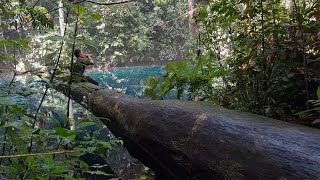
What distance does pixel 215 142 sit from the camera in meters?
2.20

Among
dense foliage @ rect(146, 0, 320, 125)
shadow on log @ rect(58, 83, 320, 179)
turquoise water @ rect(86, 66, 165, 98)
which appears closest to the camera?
shadow on log @ rect(58, 83, 320, 179)

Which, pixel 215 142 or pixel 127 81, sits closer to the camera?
pixel 215 142

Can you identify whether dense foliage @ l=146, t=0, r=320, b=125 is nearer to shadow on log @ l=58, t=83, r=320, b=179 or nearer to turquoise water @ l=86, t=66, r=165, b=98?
shadow on log @ l=58, t=83, r=320, b=179

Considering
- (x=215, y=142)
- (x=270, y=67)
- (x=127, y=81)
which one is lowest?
(x=215, y=142)

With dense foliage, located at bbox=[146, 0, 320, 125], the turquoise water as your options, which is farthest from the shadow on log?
the turquoise water

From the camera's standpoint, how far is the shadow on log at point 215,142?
1725mm

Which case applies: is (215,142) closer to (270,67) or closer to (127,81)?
(270,67)

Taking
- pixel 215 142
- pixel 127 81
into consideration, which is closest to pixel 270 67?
pixel 215 142

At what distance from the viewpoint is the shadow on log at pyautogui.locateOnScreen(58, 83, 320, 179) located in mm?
1725

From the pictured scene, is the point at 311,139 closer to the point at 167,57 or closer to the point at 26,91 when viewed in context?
the point at 26,91

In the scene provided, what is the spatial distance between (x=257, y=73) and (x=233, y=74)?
0.43m

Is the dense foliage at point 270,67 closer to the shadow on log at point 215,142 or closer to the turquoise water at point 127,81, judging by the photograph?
the shadow on log at point 215,142

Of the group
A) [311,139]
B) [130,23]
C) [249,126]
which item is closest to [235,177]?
[249,126]

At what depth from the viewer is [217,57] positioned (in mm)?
4859
